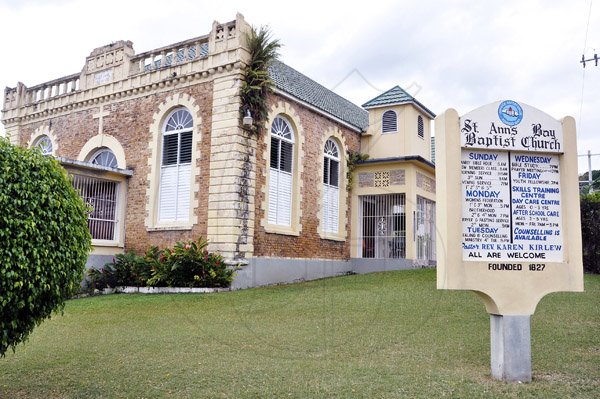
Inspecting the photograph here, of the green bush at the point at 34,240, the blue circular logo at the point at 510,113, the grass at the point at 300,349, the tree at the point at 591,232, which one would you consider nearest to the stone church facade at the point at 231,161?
the grass at the point at 300,349

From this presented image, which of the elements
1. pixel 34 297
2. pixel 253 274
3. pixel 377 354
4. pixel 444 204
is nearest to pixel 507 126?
pixel 444 204

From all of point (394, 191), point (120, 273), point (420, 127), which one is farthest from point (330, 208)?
point (120, 273)

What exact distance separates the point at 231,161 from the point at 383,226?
7.64 m

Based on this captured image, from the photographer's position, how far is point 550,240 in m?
6.67

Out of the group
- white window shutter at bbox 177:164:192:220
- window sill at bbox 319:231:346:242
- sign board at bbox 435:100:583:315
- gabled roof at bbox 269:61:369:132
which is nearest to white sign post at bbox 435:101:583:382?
sign board at bbox 435:100:583:315

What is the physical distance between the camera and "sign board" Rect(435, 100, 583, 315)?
6.54 meters

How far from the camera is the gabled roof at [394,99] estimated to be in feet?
70.1

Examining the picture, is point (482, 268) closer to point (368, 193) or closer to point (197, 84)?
point (197, 84)

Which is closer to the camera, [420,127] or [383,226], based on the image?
[383,226]

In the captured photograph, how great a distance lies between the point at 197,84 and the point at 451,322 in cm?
1094

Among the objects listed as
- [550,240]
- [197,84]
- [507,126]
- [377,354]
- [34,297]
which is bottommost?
[377,354]

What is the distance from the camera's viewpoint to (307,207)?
1877 cm

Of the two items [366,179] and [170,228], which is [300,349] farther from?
[366,179]

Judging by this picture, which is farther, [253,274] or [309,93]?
[309,93]
